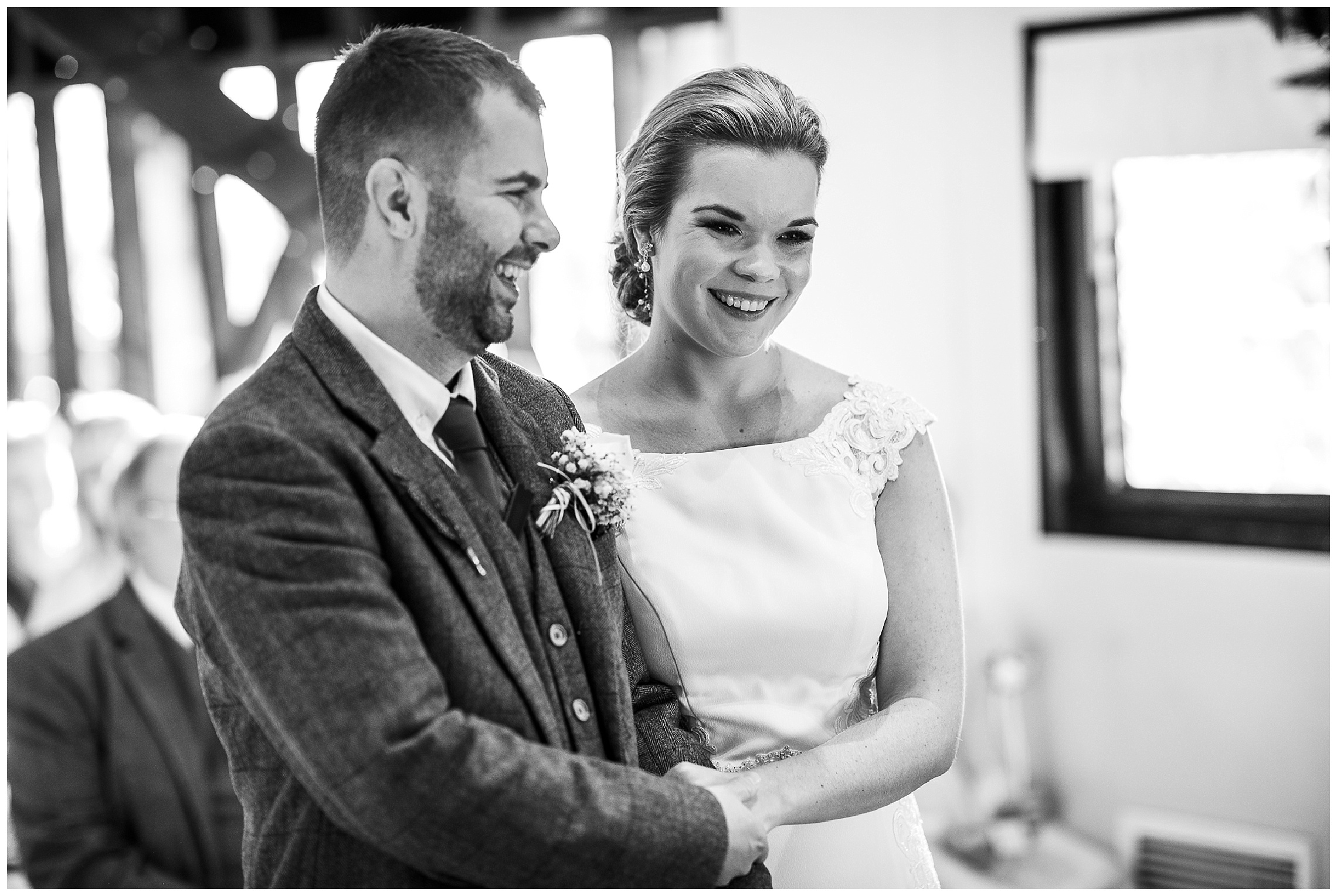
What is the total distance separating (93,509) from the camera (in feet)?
13.0

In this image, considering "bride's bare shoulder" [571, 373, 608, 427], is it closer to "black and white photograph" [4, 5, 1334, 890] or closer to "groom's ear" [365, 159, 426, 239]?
"black and white photograph" [4, 5, 1334, 890]

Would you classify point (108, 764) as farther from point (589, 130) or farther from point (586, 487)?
point (589, 130)

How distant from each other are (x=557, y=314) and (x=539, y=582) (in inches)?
143

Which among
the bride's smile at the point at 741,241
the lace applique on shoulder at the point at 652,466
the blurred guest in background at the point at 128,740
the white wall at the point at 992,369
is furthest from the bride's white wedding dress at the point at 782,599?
the white wall at the point at 992,369

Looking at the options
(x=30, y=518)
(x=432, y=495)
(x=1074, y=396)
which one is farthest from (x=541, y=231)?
(x=30, y=518)

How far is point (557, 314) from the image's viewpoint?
4934mm

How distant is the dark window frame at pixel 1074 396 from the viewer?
13.9 feet

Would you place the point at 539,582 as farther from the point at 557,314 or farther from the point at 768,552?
the point at 557,314

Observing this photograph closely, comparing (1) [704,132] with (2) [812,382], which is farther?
(2) [812,382]

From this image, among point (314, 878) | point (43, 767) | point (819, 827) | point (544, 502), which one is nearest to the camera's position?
point (314, 878)

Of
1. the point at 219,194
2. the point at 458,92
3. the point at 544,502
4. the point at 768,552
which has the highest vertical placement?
the point at 219,194

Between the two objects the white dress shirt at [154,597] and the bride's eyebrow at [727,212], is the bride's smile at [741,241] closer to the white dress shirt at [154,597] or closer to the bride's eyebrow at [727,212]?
the bride's eyebrow at [727,212]

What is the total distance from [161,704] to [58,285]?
3.59 meters

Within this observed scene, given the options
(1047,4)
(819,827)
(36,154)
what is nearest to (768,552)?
(819,827)
